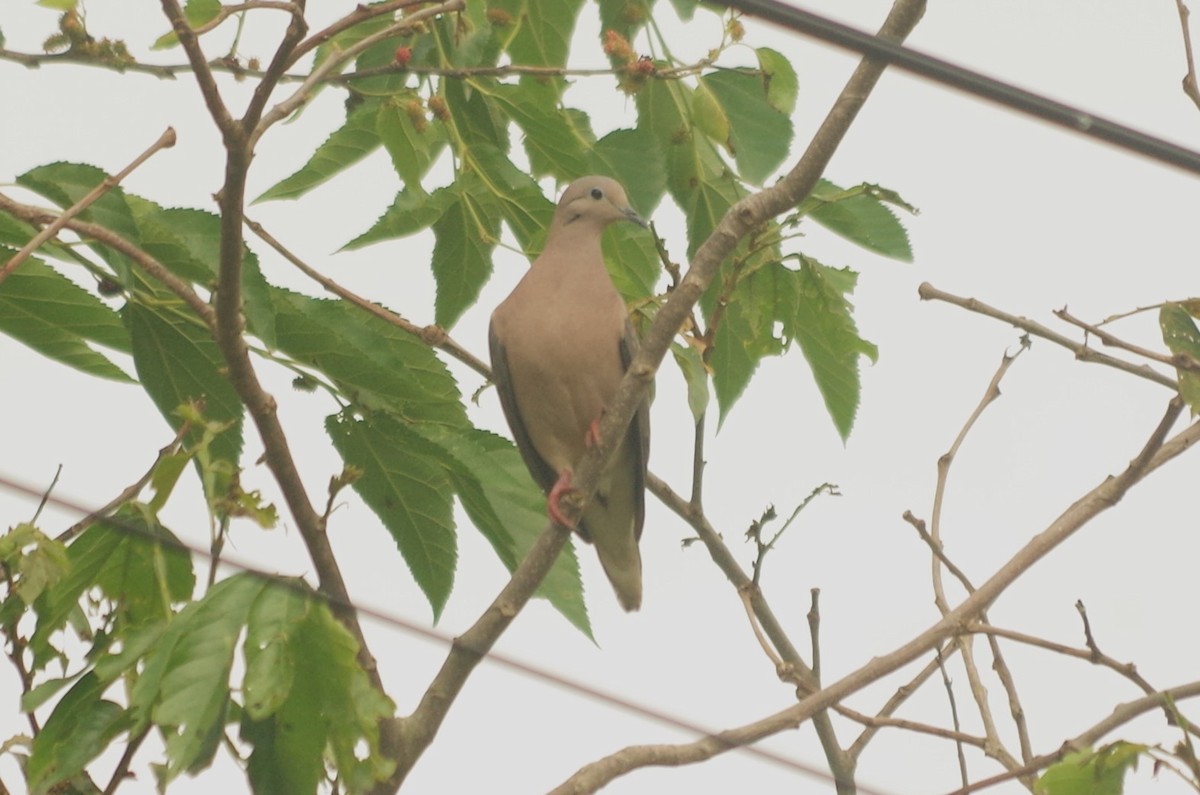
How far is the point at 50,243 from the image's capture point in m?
3.03

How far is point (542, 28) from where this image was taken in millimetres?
3602

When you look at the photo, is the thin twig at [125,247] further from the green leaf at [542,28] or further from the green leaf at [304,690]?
the green leaf at [542,28]

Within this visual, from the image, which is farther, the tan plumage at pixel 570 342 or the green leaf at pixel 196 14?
the tan plumage at pixel 570 342

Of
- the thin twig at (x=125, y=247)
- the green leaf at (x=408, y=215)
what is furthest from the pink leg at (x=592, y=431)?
the thin twig at (x=125, y=247)

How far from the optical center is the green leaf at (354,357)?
3230 millimetres

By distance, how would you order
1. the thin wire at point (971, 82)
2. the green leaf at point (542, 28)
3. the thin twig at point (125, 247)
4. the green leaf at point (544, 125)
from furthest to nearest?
the green leaf at point (544, 125)
the green leaf at point (542, 28)
the thin twig at point (125, 247)
the thin wire at point (971, 82)

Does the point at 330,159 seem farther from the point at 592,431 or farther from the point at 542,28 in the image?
the point at 592,431

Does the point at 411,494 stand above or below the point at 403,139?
below

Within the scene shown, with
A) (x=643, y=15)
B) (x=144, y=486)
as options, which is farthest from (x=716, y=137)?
(x=144, y=486)

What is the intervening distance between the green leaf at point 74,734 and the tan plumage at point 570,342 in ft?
8.60

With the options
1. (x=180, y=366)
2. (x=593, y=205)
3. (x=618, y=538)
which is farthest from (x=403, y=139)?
(x=618, y=538)

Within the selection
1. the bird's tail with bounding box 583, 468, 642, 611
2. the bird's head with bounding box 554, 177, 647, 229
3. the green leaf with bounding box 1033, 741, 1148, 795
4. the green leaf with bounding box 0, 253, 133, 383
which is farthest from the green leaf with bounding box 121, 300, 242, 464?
the bird's tail with bounding box 583, 468, 642, 611

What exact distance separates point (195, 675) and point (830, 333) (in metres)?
1.80

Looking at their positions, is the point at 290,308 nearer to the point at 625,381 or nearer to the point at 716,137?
the point at 625,381
